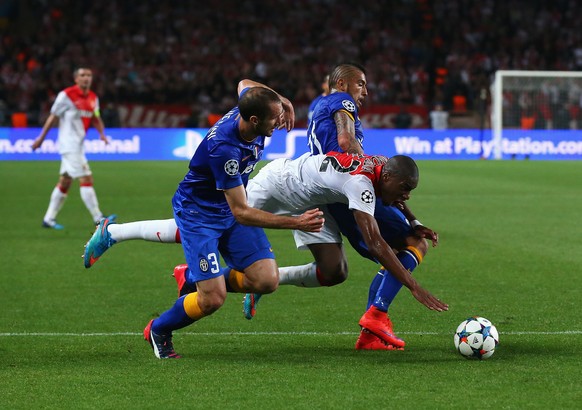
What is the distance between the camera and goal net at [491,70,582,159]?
29.0 metres

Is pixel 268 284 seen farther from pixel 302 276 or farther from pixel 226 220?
pixel 302 276

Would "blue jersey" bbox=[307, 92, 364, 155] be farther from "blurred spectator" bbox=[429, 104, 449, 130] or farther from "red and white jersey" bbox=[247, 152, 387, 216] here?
"blurred spectator" bbox=[429, 104, 449, 130]

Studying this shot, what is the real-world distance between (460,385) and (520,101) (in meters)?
25.1

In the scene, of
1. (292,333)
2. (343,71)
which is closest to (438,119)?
(343,71)

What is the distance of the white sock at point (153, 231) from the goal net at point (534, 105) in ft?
74.2

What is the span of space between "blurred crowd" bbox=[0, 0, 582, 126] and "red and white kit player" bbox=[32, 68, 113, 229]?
645 inches

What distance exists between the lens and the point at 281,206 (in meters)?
7.01

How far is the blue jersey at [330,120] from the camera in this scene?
759cm

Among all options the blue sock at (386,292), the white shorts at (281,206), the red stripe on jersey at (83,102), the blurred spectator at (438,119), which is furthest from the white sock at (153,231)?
the blurred spectator at (438,119)

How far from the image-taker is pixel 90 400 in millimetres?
4992

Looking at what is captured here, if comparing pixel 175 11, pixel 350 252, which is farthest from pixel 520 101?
pixel 350 252

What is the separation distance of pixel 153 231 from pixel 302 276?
3.50 ft

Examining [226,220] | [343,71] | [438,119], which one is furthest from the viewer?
[438,119]

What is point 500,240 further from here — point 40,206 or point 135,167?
point 135,167
